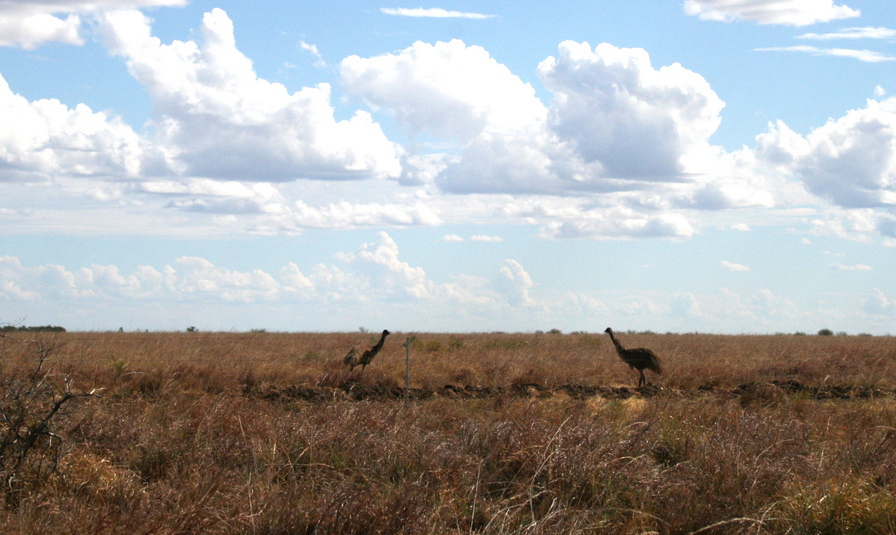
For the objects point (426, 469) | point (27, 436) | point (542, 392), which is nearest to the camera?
point (27, 436)

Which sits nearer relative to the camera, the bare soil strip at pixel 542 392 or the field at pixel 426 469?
the field at pixel 426 469

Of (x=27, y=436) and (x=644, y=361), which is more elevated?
(x=644, y=361)

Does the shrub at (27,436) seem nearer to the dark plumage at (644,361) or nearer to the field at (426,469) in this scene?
the field at (426,469)

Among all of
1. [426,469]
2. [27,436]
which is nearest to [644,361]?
[426,469]

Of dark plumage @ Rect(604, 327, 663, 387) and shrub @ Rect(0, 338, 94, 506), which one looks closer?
shrub @ Rect(0, 338, 94, 506)

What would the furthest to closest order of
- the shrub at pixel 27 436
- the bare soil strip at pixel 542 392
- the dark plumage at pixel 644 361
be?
the dark plumage at pixel 644 361
the bare soil strip at pixel 542 392
the shrub at pixel 27 436

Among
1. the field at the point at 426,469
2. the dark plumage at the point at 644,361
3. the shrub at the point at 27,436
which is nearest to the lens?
the field at the point at 426,469

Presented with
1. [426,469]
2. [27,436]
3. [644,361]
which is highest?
[644,361]

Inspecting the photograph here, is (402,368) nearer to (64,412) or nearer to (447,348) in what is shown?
(447,348)

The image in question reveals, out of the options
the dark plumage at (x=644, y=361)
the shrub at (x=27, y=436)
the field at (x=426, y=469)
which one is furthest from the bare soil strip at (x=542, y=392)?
the shrub at (x=27, y=436)

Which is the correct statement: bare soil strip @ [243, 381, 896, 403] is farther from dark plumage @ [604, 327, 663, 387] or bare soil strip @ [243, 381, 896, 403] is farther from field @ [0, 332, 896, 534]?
field @ [0, 332, 896, 534]

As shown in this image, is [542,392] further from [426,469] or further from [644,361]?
[426,469]

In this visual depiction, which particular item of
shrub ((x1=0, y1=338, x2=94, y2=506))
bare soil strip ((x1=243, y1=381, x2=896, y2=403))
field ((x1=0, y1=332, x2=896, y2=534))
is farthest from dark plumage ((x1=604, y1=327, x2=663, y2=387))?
shrub ((x1=0, y1=338, x2=94, y2=506))

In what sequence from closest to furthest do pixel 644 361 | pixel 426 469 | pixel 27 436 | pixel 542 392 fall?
pixel 27 436
pixel 426 469
pixel 542 392
pixel 644 361
